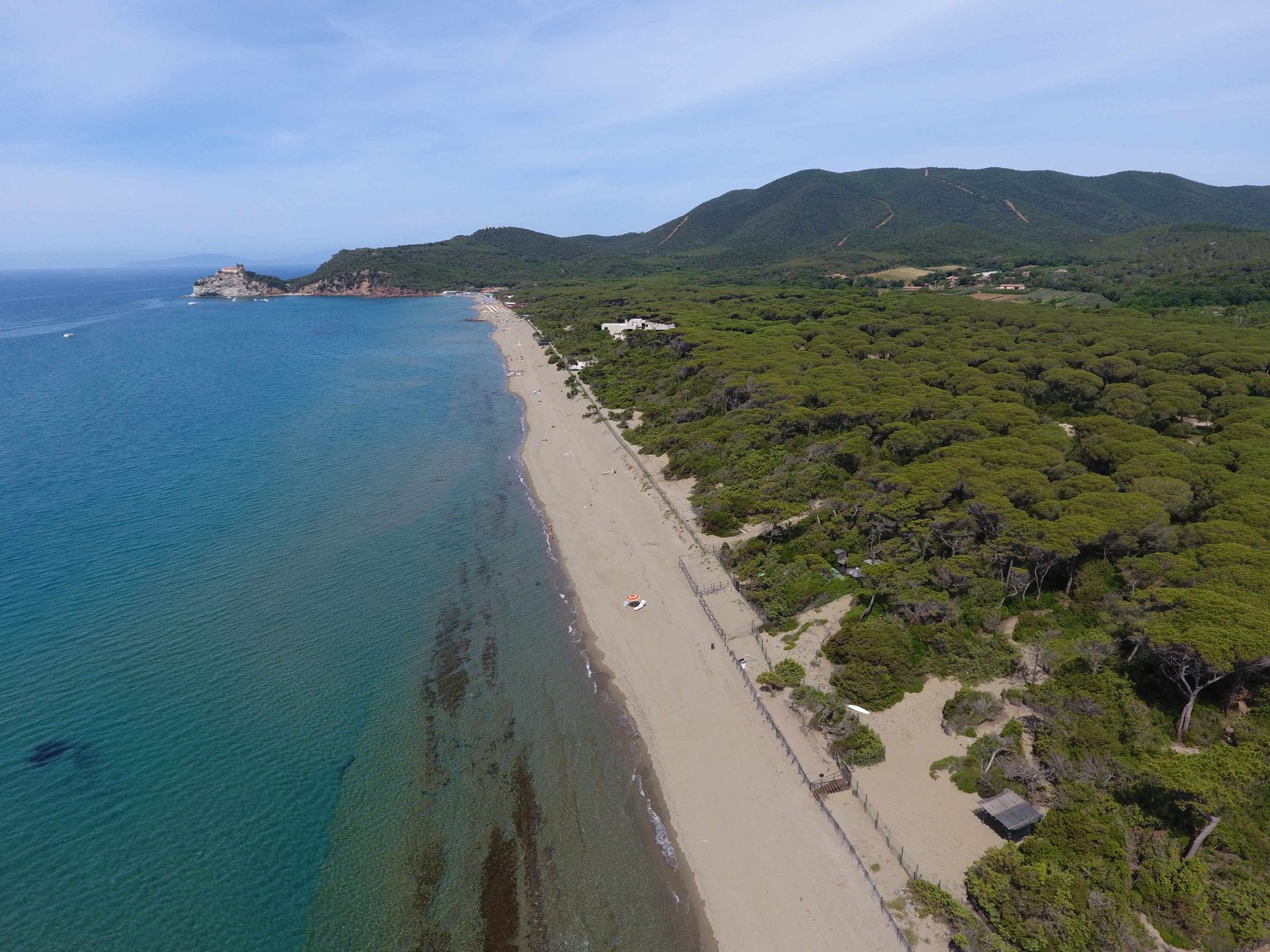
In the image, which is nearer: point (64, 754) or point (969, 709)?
point (969, 709)

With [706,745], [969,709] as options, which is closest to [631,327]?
[706,745]

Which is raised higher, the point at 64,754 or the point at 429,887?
the point at 64,754

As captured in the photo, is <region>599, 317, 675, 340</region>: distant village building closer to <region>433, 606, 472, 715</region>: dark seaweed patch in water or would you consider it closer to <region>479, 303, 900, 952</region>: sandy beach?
<region>479, 303, 900, 952</region>: sandy beach

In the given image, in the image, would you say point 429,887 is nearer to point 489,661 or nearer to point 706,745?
point 706,745

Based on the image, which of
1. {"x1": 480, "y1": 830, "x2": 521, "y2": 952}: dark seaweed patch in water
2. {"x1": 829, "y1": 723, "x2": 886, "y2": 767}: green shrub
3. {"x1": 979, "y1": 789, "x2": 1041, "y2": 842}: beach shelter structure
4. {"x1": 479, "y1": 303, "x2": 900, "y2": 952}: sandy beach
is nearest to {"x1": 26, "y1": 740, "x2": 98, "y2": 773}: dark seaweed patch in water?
{"x1": 480, "y1": 830, "x2": 521, "y2": 952}: dark seaweed patch in water

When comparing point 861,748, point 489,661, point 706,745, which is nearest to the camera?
point 861,748

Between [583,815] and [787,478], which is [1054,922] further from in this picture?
[787,478]
